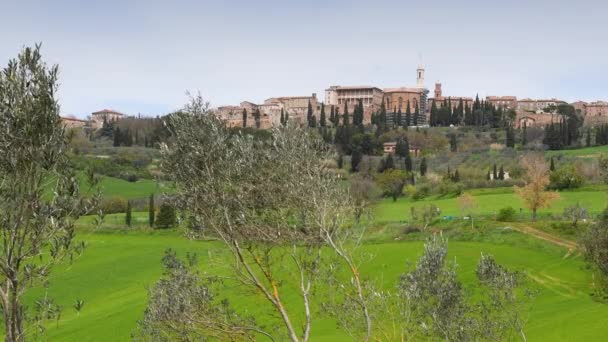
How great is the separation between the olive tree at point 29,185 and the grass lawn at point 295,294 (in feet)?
47.6

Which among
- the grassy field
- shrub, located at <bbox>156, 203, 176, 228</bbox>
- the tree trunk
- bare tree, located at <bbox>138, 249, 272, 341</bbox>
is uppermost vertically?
the grassy field

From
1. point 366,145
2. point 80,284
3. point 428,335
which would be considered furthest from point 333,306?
point 366,145

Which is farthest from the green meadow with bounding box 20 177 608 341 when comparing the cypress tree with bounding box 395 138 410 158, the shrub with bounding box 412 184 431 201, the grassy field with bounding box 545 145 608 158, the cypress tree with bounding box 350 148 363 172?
the cypress tree with bounding box 395 138 410 158

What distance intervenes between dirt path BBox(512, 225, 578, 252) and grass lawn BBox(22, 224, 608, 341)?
3.64 ft

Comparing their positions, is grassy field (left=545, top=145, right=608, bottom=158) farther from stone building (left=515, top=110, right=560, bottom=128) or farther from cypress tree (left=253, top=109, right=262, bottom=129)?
cypress tree (left=253, top=109, right=262, bottom=129)

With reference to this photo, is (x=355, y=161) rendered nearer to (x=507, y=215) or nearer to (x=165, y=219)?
(x=165, y=219)

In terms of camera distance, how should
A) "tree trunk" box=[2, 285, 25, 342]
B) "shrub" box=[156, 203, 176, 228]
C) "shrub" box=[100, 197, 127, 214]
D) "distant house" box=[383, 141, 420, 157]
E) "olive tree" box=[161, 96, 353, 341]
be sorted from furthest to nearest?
"distant house" box=[383, 141, 420, 157], "shrub" box=[100, 197, 127, 214], "shrub" box=[156, 203, 176, 228], "olive tree" box=[161, 96, 353, 341], "tree trunk" box=[2, 285, 25, 342]

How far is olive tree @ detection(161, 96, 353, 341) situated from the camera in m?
13.5

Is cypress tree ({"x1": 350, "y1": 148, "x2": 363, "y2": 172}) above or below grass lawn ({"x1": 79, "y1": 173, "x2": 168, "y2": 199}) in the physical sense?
above

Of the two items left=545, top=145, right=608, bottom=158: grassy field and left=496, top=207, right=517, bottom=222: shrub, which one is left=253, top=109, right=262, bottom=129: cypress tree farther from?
left=496, top=207, right=517, bottom=222: shrub

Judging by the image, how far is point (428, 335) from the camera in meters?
19.0

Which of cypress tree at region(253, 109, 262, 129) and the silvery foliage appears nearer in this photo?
the silvery foliage

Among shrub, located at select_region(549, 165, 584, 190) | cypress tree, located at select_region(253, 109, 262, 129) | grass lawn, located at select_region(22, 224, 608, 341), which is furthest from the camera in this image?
cypress tree, located at select_region(253, 109, 262, 129)

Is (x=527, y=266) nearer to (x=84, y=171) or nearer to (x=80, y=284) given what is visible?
(x=80, y=284)
